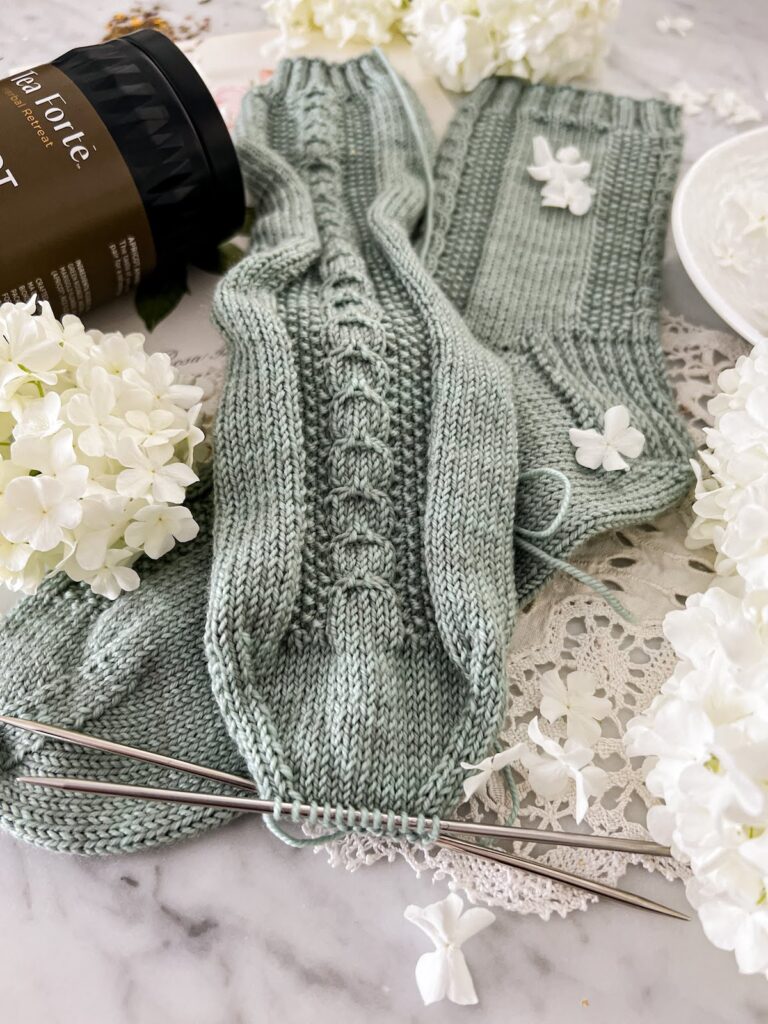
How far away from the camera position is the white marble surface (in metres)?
0.49

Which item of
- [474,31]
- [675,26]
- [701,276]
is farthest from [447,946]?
[675,26]

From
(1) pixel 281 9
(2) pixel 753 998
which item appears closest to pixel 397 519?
(2) pixel 753 998

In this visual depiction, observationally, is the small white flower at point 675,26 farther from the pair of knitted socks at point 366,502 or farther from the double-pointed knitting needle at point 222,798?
the double-pointed knitting needle at point 222,798

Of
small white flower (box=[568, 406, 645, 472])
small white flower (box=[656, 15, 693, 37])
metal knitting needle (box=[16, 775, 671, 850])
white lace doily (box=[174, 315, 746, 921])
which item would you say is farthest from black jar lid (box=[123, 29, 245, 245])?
small white flower (box=[656, 15, 693, 37])

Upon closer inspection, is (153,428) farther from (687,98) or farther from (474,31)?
(687,98)

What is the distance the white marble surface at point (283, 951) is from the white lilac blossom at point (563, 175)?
55cm

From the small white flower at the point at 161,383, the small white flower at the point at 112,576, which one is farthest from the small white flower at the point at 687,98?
the small white flower at the point at 112,576

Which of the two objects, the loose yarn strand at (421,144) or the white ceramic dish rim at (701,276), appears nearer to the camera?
the white ceramic dish rim at (701,276)

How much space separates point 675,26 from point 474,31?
0.28 meters

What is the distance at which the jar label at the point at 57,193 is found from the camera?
24.4 inches

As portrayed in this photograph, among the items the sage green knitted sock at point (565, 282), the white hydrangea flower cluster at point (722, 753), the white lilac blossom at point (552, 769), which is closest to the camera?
the white hydrangea flower cluster at point (722, 753)

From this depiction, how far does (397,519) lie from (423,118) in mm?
445

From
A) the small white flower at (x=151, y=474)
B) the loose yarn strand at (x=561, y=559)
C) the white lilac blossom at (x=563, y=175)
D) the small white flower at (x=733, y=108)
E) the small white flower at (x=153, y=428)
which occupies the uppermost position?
the small white flower at (x=733, y=108)

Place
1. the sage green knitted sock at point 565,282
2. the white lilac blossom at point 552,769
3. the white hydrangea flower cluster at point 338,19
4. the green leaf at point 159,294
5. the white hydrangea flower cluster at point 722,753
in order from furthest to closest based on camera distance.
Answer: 1. the white hydrangea flower cluster at point 338,19
2. the green leaf at point 159,294
3. the sage green knitted sock at point 565,282
4. the white lilac blossom at point 552,769
5. the white hydrangea flower cluster at point 722,753
